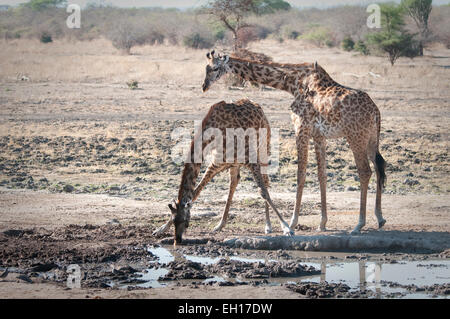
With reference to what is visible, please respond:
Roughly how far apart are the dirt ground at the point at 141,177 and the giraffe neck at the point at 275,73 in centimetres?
170

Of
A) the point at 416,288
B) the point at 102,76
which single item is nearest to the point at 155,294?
the point at 416,288

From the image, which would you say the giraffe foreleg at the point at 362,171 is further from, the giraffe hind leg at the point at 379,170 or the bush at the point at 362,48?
the bush at the point at 362,48

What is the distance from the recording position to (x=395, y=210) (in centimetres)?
932

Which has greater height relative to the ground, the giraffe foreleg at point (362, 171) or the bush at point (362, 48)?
the bush at point (362, 48)

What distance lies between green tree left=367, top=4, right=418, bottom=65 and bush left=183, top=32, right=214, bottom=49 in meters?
9.13

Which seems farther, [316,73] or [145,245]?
[316,73]

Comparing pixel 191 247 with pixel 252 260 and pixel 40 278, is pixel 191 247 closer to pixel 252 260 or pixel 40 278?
pixel 252 260

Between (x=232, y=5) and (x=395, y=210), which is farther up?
(x=232, y=5)

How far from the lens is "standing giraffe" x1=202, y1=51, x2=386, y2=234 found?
7859 millimetres

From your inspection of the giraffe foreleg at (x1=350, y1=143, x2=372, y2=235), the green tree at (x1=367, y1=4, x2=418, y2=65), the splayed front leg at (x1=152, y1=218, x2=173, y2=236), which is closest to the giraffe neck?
the giraffe foreleg at (x1=350, y1=143, x2=372, y2=235)

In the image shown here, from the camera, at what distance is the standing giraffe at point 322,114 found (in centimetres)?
786

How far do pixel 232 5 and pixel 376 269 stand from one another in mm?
18341

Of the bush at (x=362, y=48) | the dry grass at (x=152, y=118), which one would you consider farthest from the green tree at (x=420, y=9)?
the dry grass at (x=152, y=118)

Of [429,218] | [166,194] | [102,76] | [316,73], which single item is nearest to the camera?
[316,73]
